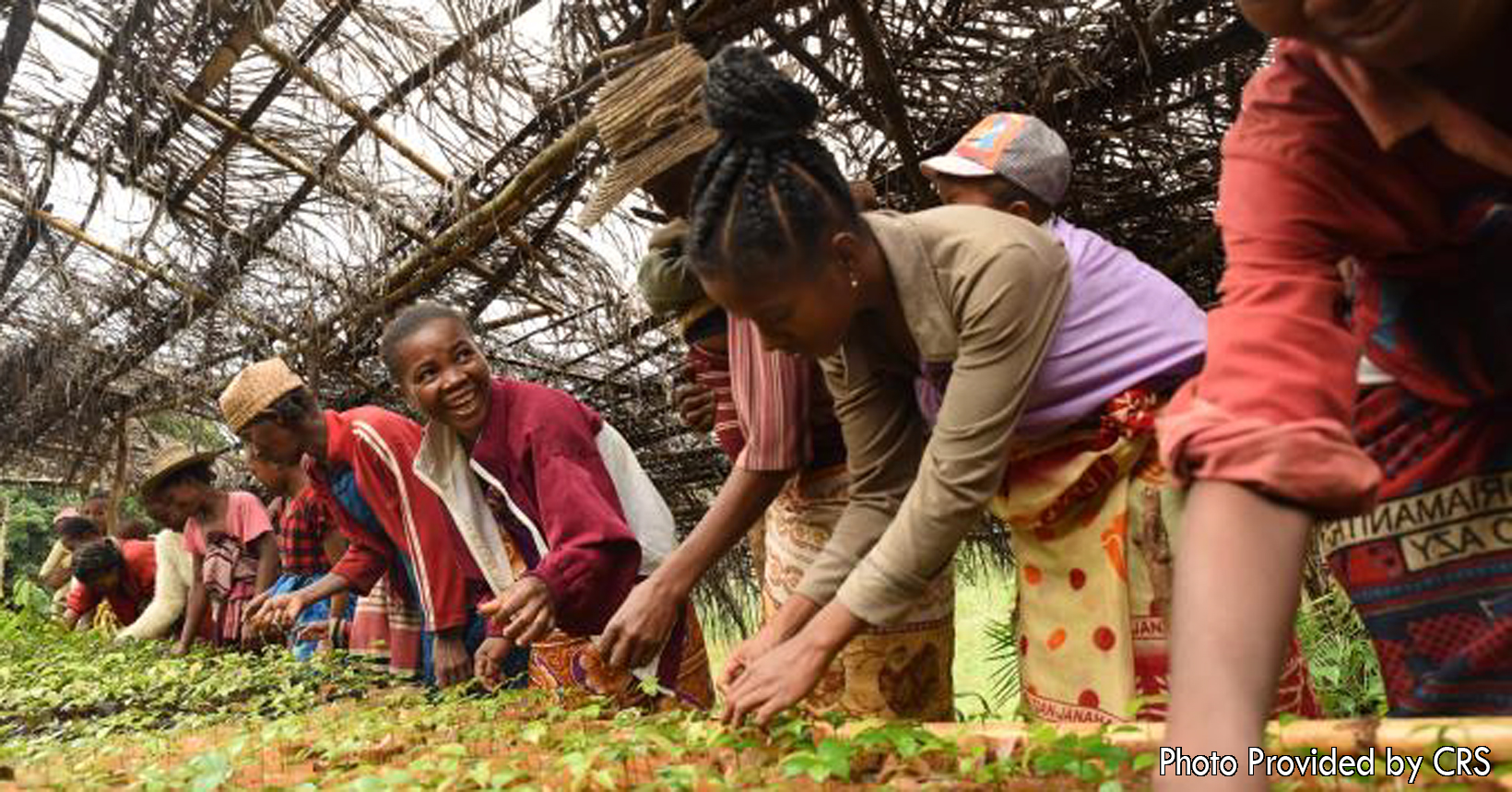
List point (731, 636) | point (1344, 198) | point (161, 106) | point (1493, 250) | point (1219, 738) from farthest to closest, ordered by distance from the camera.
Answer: point (731, 636) → point (161, 106) → point (1493, 250) → point (1344, 198) → point (1219, 738)

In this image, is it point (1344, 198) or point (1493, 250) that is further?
point (1493, 250)

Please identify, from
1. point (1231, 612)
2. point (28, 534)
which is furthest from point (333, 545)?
point (28, 534)

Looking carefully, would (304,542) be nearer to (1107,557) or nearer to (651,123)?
(651,123)

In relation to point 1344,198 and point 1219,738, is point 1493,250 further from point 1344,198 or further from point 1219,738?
point 1219,738

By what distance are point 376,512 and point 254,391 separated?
3.89 feet

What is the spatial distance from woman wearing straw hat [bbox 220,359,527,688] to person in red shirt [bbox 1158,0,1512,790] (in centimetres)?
248

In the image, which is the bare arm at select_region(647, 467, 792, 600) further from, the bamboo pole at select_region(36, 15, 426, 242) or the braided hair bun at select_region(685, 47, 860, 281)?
the bamboo pole at select_region(36, 15, 426, 242)

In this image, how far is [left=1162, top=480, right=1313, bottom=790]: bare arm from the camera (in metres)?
1.05

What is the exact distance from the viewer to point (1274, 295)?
126 cm

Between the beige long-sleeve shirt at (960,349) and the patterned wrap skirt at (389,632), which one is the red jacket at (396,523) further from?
the beige long-sleeve shirt at (960,349)

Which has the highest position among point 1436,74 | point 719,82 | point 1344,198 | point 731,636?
point 719,82

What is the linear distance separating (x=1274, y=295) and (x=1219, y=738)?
0.49 m

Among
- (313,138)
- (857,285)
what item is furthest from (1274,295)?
(313,138)

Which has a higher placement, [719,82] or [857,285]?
[719,82]
